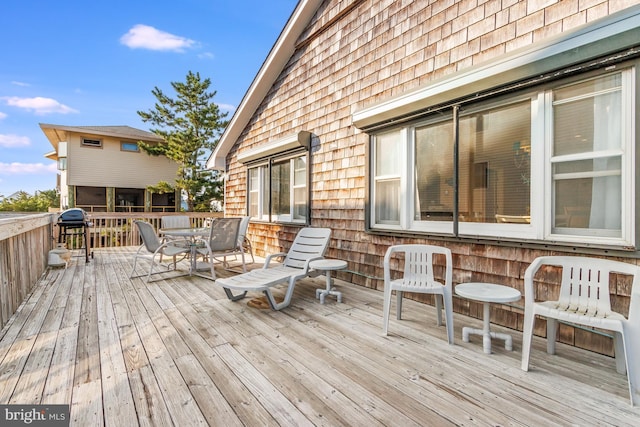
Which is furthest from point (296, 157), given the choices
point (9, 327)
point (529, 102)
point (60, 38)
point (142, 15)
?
point (60, 38)

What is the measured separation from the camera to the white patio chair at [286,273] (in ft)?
10.8

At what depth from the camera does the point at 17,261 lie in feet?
12.0

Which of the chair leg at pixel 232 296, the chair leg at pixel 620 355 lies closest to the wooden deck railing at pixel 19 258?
the chair leg at pixel 232 296

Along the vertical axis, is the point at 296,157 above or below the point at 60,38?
below

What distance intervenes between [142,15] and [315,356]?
13.0 m

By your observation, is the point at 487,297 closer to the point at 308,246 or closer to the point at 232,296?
the point at 308,246

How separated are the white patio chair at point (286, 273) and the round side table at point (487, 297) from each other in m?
1.82

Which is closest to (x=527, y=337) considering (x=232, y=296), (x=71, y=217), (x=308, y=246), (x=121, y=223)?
(x=308, y=246)

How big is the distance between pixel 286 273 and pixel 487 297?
2200mm

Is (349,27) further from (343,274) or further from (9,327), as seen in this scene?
(9,327)

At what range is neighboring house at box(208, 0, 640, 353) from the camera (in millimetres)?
2322

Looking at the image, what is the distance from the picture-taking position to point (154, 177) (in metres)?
16.0

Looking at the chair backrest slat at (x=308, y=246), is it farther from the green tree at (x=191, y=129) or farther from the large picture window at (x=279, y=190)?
the green tree at (x=191, y=129)

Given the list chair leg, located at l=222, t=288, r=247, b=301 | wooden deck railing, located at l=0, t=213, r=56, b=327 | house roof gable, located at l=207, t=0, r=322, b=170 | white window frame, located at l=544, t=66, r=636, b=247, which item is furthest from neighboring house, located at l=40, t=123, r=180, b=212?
white window frame, located at l=544, t=66, r=636, b=247
